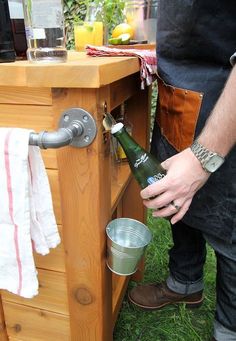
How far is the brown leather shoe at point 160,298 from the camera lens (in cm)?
137

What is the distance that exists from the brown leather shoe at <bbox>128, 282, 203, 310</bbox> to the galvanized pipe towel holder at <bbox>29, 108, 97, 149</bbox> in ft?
2.99

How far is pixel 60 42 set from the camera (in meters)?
0.73

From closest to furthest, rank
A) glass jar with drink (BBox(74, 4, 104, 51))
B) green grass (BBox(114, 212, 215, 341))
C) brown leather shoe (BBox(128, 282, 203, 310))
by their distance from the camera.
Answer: glass jar with drink (BBox(74, 4, 104, 51)), green grass (BBox(114, 212, 215, 341)), brown leather shoe (BBox(128, 282, 203, 310))

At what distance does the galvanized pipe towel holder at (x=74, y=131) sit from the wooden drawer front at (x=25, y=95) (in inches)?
1.9

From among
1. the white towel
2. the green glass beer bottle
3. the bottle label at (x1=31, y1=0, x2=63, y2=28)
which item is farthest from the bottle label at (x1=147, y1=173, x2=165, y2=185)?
the bottle label at (x1=31, y1=0, x2=63, y2=28)

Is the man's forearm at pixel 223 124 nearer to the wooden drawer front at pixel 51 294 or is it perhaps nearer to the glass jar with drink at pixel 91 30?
the wooden drawer front at pixel 51 294

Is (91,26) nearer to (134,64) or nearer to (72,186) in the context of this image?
(134,64)

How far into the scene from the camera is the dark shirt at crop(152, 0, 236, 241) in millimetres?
755

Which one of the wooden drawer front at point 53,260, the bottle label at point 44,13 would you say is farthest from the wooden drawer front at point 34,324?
the bottle label at point 44,13

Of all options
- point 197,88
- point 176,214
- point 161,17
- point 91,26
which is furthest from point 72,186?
point 91,26

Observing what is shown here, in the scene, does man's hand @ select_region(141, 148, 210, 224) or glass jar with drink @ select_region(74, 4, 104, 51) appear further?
glass jar with drink @ select_region(74, 4, 104, 51)

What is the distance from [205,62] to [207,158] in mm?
267

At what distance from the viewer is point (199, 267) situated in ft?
4.41

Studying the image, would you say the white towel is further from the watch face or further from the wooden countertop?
the watch face
